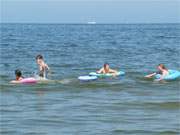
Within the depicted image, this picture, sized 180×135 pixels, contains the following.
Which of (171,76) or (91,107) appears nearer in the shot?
(91,107)

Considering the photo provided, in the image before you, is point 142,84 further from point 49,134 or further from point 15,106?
point 49,134

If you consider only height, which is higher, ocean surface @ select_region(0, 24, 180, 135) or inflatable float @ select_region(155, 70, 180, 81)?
inflatable float @ select_region(155, 70, 180, 81)

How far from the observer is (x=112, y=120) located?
39.5 feet

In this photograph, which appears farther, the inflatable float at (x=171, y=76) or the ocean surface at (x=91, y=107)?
the inflatable float at (x=171, y=76)

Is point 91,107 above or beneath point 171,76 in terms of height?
beneath

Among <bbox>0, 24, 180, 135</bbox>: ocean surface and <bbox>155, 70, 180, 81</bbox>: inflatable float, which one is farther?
<bbox>155, 70, 180, 81</bbox>: inflatable float

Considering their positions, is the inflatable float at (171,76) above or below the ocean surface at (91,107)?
above

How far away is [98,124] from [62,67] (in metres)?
15.2

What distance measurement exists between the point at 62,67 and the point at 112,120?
14700 mm

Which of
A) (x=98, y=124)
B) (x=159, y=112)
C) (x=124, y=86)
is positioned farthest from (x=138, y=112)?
(x=124, y=86)

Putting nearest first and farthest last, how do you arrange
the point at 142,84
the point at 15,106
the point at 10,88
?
the point at 15,106 → the point at 10,88 → the point at 142,84

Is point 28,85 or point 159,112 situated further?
point 28,85

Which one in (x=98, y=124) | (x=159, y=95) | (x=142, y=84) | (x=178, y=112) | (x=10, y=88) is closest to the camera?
(x=98, y=124)

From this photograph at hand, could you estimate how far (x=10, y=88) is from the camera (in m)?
17.8
